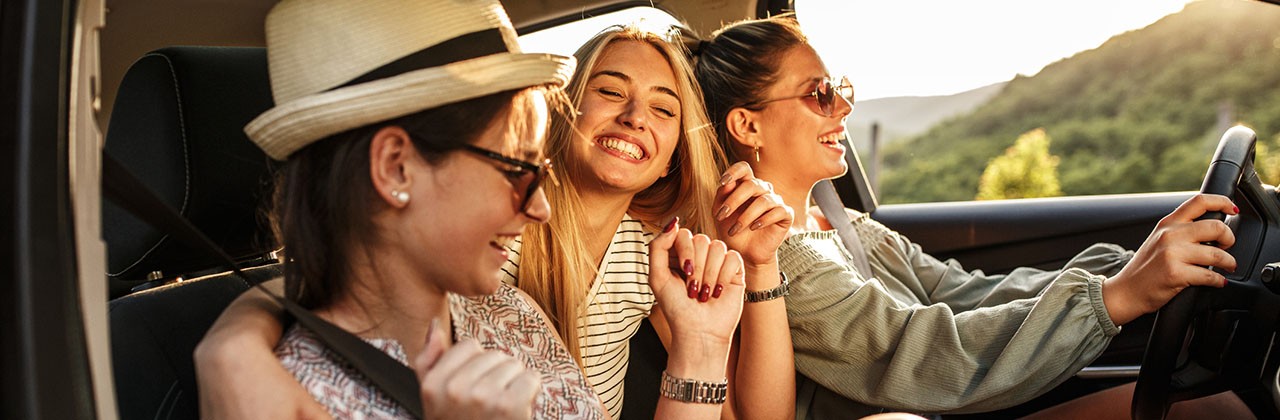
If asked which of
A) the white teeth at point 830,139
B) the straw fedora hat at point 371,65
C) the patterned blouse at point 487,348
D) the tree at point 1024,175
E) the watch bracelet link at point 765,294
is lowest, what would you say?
the tree at point 1024,175

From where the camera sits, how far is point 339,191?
4.07 feet

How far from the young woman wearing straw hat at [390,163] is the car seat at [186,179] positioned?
22 cm

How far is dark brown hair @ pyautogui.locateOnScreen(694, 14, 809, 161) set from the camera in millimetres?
2316

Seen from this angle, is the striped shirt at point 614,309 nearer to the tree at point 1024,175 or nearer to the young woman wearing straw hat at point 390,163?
the young woman wearing straw hat at point 390,163

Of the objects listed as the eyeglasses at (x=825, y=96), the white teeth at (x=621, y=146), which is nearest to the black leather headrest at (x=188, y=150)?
the white teeth at (x=621, y=146)

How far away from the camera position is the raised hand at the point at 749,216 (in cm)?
187

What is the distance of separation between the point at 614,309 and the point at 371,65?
0.88 meters

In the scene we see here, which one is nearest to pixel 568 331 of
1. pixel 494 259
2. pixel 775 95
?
pixel 494 259

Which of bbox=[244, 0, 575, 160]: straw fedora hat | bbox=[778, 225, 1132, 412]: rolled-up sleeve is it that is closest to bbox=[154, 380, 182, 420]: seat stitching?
bbox=[244, 0, 575, 160]: straw fedora hat

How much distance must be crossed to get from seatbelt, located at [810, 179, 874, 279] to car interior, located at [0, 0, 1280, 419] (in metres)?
0.43

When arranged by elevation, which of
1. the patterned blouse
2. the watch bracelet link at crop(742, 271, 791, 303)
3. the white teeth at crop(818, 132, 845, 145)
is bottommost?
the watch bracelet link at crop(742, 271, 791, 303)

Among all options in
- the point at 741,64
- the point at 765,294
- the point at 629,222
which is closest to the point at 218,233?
the point at 629,222

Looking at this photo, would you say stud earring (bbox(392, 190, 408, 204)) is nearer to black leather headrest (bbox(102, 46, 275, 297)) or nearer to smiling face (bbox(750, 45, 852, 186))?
black leather headrest (bbox(102, 46, 275, 297))

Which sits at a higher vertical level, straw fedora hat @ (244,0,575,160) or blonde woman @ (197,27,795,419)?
straw fedora hat @ (244,0,575,160)
